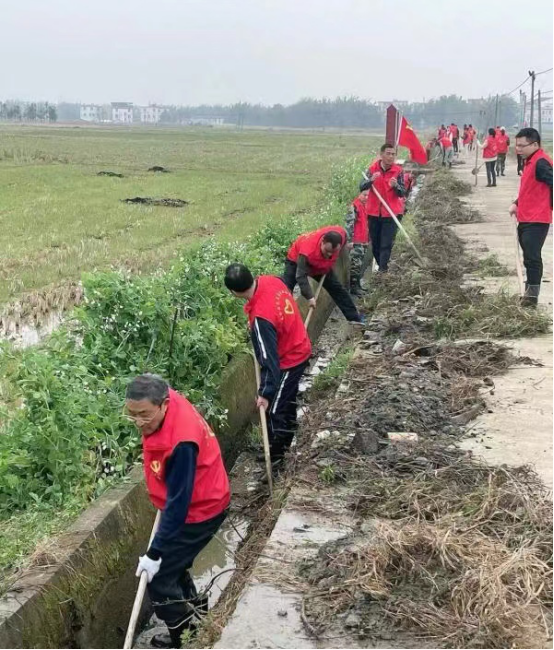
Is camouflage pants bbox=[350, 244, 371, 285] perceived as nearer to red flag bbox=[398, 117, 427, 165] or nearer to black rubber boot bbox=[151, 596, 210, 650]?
red flag bbox=[398, 117, 427, 165]

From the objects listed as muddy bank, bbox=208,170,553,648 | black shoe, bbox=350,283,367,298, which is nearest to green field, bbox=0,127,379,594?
muddy bank, bbox=208,170,553,648

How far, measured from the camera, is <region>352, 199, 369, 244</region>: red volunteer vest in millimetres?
10547

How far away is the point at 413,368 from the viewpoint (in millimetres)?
6379

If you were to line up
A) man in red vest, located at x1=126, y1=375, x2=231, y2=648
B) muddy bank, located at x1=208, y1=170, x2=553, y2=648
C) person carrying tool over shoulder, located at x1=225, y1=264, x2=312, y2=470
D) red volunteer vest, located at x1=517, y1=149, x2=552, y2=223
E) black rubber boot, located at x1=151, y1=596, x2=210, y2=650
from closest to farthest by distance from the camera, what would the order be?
muddy bank, located at x1=208, y1=170, x2=553, y2=648
man in red vest, located at x1=126, y1=375, x2=231, y2=648
black rubber boot, located at x1=151, y1=596, x2=210, y2=650
person carrying tool over shoulder, located at x1=225, y1=264, x2=312, y2=470
red volunteer vest, located at x1=517, y1=149, x2=552, y2=223

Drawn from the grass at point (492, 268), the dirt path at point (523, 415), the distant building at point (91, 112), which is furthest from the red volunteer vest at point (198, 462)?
the distant building at point (91, 112)

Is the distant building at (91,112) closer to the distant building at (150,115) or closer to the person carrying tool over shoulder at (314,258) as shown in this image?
the distant building at (150,115)

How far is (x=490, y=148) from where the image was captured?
63.8ft

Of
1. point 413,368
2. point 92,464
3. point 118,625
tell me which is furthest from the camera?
point 413,368

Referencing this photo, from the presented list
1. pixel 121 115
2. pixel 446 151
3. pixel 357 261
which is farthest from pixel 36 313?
pixel 121 115

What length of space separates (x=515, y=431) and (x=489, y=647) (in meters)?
2.40

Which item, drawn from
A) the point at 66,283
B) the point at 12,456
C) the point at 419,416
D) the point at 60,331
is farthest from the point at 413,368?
the point at 66,283

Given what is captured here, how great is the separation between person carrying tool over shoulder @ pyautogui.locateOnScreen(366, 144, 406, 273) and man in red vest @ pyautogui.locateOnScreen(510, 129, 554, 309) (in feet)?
7.20

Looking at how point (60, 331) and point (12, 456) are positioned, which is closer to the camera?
point (12, 456)

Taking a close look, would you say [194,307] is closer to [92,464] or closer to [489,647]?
[92,464]
